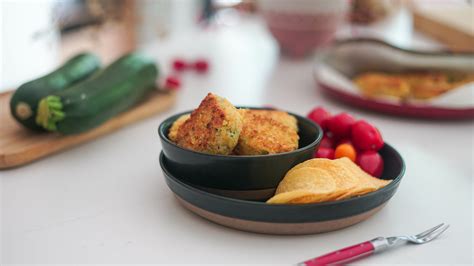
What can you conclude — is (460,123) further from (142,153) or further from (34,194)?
(34,194)

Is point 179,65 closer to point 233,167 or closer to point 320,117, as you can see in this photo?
point 320,117

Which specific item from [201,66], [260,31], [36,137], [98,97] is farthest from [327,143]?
[260,31]

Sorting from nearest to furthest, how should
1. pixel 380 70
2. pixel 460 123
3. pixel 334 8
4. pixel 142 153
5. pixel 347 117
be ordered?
1. pixel 347 117
2. pixel 142 153
3. pixel 460 123
4. pixel 380 70
5. pixel 334 8

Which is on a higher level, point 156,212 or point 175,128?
point 175,128

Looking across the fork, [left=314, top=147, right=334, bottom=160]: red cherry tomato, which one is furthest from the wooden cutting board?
the fork

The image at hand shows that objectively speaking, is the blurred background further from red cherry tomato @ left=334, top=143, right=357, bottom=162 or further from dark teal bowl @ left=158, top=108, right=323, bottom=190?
dark teal bowl @ left=158, top=108, right=323, bottom=190

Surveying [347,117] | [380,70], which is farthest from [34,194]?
[380,70]

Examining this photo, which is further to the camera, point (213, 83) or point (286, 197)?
point (213, 83)
